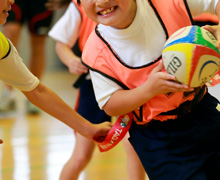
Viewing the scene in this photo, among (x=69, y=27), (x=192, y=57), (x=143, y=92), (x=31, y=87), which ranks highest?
(x=192, y=57)

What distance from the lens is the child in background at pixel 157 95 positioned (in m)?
1.34

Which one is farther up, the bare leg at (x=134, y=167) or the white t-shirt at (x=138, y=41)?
the white t-shirt at (x=138, y=41)

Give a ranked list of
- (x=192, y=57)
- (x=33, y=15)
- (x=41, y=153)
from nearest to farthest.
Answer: (x=192, y=57) < (x=41, y=153) < (x=33, y=15)

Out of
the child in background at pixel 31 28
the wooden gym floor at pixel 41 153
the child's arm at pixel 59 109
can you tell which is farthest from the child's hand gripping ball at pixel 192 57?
the child in background at pixel 31 28

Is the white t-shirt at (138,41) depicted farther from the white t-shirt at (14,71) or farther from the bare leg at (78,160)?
the bare leg at (78,160)

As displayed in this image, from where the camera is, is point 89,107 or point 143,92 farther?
point 89,107

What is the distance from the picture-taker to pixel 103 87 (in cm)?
139

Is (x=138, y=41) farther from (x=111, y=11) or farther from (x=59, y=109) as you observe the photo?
(x=59, y=109)

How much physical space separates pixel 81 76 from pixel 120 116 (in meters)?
0.58

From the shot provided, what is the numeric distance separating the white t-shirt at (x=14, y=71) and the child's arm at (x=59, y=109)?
36mm

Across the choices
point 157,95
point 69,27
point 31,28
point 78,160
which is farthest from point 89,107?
point 31,28

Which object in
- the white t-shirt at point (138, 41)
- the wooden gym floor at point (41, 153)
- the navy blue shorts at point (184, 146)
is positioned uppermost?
the white t-shirt at point (138, 41)

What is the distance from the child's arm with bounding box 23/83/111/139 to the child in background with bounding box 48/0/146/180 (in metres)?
0.37

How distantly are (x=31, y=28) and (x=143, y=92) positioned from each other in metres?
2.45
